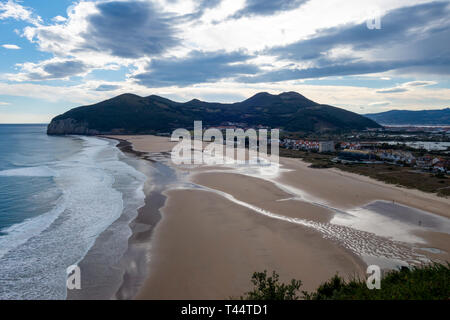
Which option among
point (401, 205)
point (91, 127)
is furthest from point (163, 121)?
point (401, 205)

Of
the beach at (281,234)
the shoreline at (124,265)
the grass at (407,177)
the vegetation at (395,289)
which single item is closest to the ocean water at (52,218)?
the shoreline at (124,265)

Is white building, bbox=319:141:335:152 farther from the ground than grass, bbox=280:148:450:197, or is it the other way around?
white building, bbox=319:141:335:152

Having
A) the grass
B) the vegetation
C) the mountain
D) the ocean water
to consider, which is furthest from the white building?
the mountain

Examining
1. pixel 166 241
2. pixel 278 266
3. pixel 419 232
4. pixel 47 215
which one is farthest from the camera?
pixel 47 215

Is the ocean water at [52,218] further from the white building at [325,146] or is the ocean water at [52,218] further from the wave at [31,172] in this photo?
the white building at [325,146]

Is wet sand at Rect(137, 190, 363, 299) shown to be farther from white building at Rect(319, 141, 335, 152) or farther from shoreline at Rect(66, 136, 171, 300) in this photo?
white building at Rect(319, 141, 335, 152)
